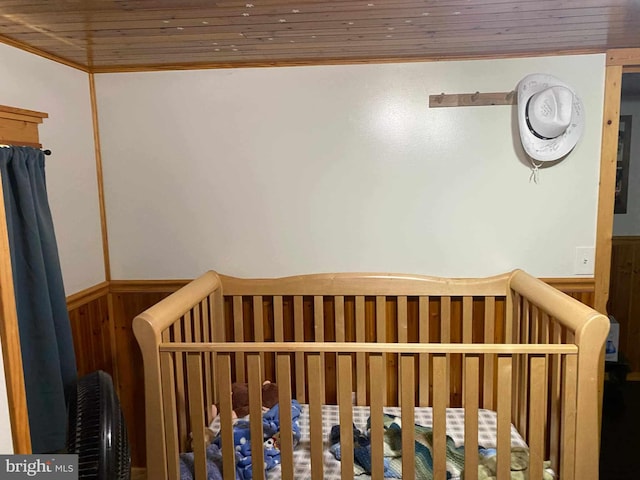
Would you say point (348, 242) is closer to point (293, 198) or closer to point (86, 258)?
point (293, 198)

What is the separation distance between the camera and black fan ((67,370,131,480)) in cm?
134

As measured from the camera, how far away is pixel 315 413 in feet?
5.43

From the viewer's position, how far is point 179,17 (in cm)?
164

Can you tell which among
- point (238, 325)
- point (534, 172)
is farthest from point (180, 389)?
point (534, 172)

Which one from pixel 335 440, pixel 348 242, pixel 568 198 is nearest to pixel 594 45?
pixel 568 198

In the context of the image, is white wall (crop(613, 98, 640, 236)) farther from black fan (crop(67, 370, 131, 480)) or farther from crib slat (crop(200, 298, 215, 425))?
black fan (crop(67, 370, 131, 480))

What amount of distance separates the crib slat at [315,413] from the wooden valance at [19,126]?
1.27 meters

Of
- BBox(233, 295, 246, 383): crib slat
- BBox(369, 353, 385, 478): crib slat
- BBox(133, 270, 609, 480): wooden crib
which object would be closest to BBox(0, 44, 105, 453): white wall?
BBox(133, 270, 609, 480): wooden crib

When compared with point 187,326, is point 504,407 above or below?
below

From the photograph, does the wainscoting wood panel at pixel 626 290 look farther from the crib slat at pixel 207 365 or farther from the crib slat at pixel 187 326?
the crib slat at pixel 187 326

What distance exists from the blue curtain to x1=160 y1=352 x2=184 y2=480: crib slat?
1.50 ft

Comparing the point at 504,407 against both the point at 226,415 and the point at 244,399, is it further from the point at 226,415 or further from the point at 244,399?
the point at 244,399

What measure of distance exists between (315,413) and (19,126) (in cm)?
144

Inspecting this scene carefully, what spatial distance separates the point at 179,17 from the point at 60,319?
1166mm
